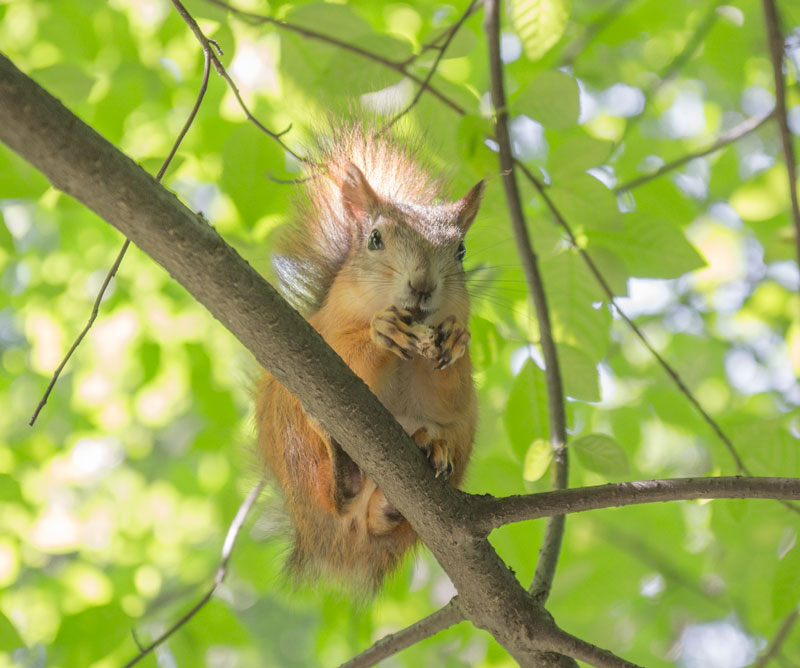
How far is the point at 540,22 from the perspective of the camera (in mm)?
2074

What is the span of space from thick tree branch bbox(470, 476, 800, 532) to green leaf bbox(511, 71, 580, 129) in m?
1.02

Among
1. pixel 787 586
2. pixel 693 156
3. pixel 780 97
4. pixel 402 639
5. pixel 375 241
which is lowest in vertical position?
pixel 787 586

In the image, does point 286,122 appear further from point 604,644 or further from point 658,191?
point 604,644

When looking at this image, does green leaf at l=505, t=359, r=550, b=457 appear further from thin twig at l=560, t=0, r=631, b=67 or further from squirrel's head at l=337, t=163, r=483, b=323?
thin twig at l=560, t=0, r=631, b=67

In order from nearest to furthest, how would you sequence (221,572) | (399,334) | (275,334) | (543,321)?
(275,334)
(399,334)
(543,321)
(221,572)

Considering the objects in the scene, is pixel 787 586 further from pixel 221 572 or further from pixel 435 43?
pixel 435 43

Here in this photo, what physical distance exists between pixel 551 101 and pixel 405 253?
0.58m

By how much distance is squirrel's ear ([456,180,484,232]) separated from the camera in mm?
2565

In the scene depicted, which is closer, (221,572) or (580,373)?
(580,373)

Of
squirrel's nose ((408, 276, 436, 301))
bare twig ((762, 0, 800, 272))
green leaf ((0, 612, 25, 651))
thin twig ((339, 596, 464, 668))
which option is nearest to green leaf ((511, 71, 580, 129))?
squirrel's nose ((408, 276, 436, 301))

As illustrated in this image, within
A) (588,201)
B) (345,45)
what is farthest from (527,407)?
(345,45)

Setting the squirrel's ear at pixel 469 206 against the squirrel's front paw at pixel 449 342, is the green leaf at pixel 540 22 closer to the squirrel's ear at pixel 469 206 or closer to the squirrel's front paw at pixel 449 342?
the squirrel's ear at pixel 469 206

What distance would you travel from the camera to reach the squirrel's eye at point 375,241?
7.89 ft

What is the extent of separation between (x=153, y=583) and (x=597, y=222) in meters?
3.02
